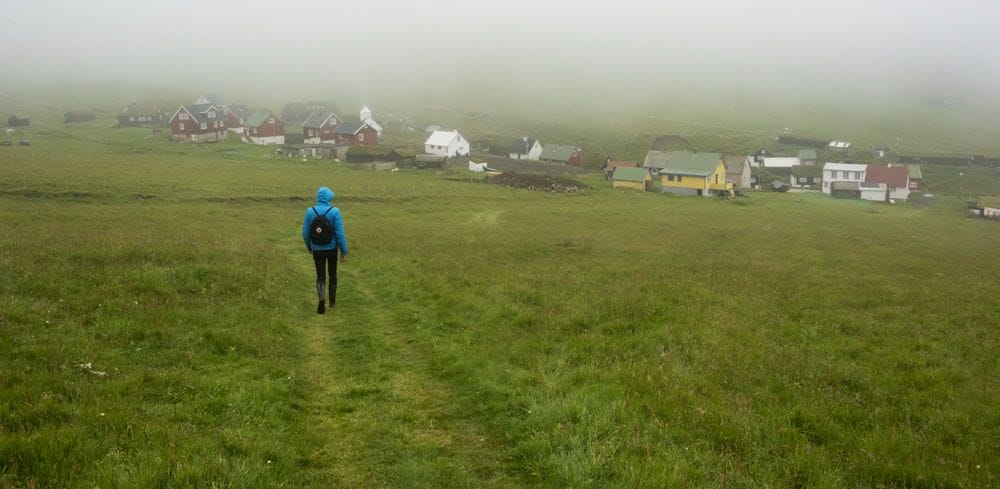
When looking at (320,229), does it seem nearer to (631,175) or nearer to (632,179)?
(632,179)

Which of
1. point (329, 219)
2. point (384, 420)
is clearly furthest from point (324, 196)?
point (384, 420)

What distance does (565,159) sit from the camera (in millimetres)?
109750

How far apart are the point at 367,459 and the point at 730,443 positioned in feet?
15.0

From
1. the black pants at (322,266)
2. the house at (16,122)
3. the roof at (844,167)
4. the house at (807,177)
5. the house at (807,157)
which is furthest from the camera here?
the house at (807,157)

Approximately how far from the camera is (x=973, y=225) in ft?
215

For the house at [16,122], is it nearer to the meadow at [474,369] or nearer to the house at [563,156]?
the house at [563,156]

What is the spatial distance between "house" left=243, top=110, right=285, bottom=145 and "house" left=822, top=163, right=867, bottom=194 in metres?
95.1

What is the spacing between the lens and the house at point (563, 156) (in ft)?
360

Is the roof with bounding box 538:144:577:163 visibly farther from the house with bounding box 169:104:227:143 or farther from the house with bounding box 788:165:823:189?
the house with bounding box 169:104:227:143

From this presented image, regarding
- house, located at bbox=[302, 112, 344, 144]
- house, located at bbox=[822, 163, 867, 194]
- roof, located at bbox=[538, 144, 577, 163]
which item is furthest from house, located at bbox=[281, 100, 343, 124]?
house, located at bbox=[822, 163, 867, 194]

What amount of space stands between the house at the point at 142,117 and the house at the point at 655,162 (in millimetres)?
95086

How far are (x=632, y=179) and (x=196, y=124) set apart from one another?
68.4 metres

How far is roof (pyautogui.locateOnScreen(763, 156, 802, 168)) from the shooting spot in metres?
121

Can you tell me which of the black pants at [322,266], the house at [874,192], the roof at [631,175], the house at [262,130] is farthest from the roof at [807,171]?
the black pants at [322,266]
